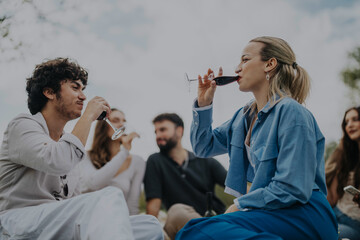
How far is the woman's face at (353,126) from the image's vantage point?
15.0ft

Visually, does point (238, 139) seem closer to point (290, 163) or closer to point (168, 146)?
point (290, 163)

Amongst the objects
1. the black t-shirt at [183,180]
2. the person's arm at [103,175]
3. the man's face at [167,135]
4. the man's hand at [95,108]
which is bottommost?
the black t-shirt at [183,180]

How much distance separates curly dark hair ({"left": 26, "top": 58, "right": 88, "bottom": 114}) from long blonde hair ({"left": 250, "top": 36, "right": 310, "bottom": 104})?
1394mm

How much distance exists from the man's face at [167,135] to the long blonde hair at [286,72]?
290 centimetres

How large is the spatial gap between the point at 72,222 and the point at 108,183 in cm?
280

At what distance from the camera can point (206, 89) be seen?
2.77 meters

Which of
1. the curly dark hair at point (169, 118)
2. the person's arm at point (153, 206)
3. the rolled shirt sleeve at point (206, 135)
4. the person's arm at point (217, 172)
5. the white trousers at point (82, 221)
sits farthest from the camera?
the curly dark hair at point (169, 118)

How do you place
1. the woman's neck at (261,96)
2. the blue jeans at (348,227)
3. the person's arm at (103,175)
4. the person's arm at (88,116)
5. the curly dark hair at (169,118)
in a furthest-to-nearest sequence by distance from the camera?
the curly dark hair at (169,118) < the person's arm at (103,175) < the blue jeans at (348,227) < the woman's neck at (261,96) < the person's arm at (88,116)

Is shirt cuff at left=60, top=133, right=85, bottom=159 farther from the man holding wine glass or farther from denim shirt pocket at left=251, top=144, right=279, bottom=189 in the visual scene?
denim shirt pocket at left=251, top=144, right=279, bottom=189

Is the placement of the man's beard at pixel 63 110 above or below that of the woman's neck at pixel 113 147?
above

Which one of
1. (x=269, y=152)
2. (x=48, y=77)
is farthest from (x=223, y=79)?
(x=48, y=77)

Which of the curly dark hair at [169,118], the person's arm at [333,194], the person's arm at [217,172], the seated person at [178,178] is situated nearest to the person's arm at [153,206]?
the seated person at [178,178]

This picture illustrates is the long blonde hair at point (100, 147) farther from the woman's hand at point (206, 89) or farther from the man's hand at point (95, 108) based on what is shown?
the woman's hand at point (206, 89)

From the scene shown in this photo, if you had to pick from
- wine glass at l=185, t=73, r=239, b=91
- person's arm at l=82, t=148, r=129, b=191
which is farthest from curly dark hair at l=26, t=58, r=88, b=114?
person's arm at l=82, t=148, r=129, b=191
